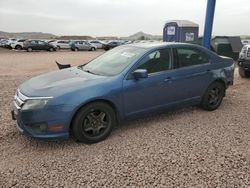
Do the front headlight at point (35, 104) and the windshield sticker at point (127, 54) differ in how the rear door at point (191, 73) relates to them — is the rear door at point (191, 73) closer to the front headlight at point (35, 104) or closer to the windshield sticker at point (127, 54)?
Result: the windshield sticker at point (127, 54)

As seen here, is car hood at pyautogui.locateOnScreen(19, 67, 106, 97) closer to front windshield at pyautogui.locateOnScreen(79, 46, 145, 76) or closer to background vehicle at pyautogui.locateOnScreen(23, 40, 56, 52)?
front windshield at pyautogui.locateOnScreen(79, 46, 145, 76)

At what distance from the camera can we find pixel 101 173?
308 cm

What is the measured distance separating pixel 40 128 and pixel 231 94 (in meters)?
5.06

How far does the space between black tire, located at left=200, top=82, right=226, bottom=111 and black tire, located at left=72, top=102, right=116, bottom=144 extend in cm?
217

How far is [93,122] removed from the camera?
3.83m

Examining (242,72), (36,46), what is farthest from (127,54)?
(36,46)

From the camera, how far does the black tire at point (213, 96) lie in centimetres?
516

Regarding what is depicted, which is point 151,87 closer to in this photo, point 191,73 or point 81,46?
point 191,73

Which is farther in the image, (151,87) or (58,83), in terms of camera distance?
(151,87)

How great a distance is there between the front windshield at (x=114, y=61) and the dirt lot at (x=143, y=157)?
1.04m

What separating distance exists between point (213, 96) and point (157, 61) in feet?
5.52

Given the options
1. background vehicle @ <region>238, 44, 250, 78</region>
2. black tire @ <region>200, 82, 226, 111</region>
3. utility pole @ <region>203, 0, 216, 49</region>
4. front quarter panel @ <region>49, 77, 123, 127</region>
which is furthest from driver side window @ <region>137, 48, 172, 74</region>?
background vehicle @ <region>238, 44, 250, 78</region>

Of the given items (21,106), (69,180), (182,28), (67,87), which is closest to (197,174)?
(69,180)

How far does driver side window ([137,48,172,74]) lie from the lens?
428cm
